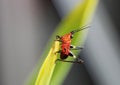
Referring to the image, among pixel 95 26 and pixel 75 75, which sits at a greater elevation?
pixel 95 26

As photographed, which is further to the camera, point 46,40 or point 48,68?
point 46,40

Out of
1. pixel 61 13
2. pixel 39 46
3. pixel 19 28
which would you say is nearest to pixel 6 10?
pixel 19 28

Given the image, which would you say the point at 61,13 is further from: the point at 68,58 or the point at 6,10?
the point at 6,10

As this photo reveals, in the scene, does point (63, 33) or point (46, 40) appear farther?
point (46, 40)

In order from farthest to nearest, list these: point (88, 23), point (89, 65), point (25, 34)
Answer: point (25, 34) < point (89, 65) < point (88, 23)

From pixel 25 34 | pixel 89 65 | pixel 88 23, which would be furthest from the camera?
pixel 25 34

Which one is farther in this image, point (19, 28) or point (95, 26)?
point (19, 28)

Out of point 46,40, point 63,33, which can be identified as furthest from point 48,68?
point 46,40

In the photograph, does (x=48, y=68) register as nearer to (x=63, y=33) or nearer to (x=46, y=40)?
(x=63, y=33)
